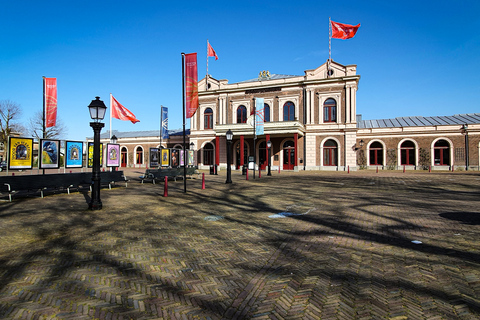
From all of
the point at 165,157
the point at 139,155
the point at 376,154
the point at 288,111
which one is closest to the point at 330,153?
the point at 376,154

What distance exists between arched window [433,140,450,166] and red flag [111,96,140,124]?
33.9 metres

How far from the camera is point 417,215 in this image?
286 inches

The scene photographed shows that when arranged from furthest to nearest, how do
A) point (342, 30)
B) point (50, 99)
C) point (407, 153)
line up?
1. point (407, 153)
2. point (342, 30)
3. point (50, 99)

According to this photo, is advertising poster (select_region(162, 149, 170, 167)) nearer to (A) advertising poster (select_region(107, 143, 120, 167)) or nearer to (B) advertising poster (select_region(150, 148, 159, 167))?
(B) advertising poster (select_region(150, 148, 159, 167))

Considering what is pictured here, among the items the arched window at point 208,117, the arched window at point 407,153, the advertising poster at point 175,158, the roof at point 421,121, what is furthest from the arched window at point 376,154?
the advertising poster at point 175,158

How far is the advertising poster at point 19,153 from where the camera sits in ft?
35.7

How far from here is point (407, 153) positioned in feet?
104

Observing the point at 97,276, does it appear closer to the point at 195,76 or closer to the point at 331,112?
the point at 195,76

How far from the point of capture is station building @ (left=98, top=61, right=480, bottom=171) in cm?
3002

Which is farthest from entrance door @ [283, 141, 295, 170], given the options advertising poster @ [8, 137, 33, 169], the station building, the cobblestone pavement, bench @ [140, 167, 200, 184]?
advertising poster @ [8, 137, 33, 169]

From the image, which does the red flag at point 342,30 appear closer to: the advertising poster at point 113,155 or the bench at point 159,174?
the bench at point 159,174

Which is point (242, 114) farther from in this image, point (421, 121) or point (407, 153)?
point (421, 121)

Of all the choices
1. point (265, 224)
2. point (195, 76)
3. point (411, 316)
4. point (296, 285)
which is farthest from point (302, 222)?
point (195, 76)

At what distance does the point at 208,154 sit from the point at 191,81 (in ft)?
81.2
